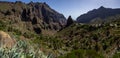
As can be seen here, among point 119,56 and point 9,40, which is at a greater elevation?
point 9,40

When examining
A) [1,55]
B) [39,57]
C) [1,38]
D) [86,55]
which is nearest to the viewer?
[1,55]

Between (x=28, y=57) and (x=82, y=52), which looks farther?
(x=82, y=52)

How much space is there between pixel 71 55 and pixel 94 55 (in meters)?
4.14

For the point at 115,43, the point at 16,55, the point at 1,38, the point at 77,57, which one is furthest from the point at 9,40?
the point at 115,43

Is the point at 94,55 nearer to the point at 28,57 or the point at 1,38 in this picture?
the point at 1,38

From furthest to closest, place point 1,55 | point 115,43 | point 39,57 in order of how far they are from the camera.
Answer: point 115,43
point 39,57
point 1,55

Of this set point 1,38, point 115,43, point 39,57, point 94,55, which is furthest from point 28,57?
point 115,43

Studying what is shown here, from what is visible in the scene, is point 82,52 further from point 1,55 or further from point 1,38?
point 1,55

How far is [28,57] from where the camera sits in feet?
104

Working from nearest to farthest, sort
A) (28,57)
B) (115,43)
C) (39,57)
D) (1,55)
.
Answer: (1,55)
(28,57)
(39,57)
(115,43)

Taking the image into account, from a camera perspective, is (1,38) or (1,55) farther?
(1,38)

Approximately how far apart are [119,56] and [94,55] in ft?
14.0

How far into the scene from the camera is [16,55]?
20.6 meters

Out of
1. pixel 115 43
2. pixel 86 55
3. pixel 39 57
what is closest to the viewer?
pixel 39 57
